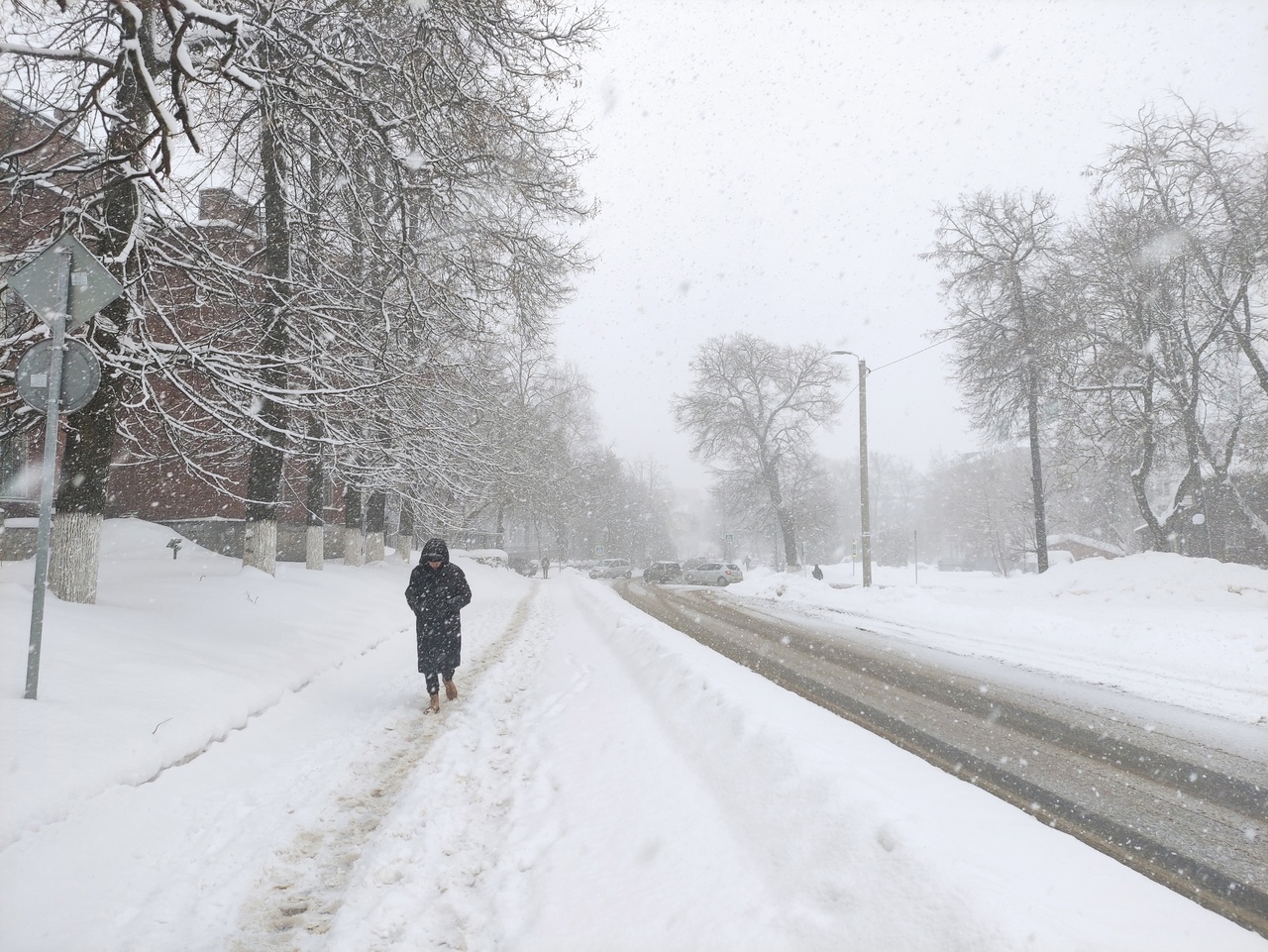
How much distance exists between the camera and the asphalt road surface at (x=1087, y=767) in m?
3.49

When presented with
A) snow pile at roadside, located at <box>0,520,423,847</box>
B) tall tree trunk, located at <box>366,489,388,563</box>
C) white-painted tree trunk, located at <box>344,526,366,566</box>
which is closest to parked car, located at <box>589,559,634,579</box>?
tall tree trunk, located at <box>366,489,388,563</box>

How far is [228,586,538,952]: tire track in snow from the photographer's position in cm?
302

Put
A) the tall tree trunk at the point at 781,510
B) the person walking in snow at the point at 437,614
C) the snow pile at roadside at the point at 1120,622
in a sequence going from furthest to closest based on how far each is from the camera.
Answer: the tall tree trunk at the point at 781,510, the snow pile at roadside at the point at 1120,622, the person walking in snow at the point at 437,614

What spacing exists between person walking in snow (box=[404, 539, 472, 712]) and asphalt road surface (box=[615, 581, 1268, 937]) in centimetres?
391

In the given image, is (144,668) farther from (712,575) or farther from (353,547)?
(712,575)

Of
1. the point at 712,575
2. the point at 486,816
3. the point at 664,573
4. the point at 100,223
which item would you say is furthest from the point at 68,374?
the point at 664,573

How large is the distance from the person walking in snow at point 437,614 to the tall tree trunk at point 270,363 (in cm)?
231

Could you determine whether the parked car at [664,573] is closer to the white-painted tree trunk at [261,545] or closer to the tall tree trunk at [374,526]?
the tall tree trunk at [374,526]

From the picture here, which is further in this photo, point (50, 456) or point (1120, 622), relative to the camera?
point (1120, 622)

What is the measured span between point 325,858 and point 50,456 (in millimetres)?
3603

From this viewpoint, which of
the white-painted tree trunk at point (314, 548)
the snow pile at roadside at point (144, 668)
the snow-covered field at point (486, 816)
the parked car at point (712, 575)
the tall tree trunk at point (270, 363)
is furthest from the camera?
the parked car at point (712, 575)

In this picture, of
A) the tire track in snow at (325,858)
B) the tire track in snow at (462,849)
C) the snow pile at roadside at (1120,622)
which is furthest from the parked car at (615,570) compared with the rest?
the tire track in snow at (325,858)

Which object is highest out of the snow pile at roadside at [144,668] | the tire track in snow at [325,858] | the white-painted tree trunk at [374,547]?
the white-painted tree trunk at [374,547]

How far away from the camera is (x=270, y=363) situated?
880 centimetres
